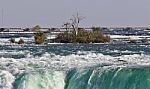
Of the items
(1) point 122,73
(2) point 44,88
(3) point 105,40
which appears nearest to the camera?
(1) point 122,73

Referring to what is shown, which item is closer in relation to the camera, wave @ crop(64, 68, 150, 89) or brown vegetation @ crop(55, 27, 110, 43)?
wave @ crop(64, 68, 150, 89)

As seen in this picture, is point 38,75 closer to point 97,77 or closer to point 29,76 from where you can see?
point 29,76

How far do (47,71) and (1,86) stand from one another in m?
2.22

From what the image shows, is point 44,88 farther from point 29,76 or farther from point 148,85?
point 148,85

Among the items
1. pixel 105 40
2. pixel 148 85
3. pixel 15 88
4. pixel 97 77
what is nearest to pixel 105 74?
pixel 97 77

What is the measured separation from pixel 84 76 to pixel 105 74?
3.75 feet

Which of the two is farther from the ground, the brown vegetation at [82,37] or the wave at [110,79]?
the wave at [110,79]

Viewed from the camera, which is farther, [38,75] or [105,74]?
[38,75]

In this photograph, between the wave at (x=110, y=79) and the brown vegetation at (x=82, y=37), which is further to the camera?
the brown vegetation at (x=82, y=37)

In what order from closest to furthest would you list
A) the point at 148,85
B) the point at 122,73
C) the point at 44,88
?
the point at 148,85, the point at 122,73, the point at 44,88

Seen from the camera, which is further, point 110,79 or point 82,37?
point 82,37

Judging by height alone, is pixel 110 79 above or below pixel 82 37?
above

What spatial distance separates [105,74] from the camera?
22.8m

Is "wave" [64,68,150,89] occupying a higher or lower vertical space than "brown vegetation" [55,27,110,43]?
higher
